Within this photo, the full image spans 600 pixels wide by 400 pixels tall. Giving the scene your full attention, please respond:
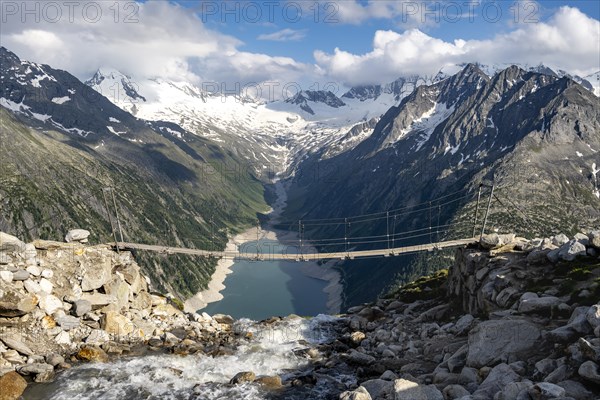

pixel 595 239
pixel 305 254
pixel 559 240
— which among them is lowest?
pixel 305 254

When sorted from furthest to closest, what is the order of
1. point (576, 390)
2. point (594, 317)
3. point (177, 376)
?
point (177, 376) → point (594, 317) → point (576, 390)

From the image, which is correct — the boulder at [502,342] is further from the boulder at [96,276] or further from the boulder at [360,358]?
the boulder at [96,276]

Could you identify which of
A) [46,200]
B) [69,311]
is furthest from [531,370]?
[46,200]

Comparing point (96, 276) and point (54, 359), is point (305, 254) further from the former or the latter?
point (54, 359)

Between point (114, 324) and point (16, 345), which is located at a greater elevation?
point (16, 345)

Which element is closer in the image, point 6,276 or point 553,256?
point 6,276

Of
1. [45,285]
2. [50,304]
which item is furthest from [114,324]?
[45,285]

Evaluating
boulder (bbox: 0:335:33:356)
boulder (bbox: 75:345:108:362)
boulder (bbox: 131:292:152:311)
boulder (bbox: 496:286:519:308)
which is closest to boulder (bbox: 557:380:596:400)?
boulder (bbox: 496:286:519:308)
